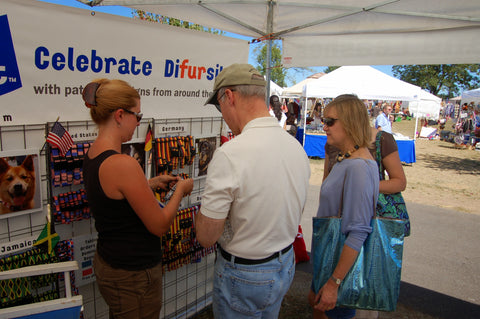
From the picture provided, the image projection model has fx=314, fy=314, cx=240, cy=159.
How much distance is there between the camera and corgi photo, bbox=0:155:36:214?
1.73 meters

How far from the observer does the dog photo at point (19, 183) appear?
173 centimetres

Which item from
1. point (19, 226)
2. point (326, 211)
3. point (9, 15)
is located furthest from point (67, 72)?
point (326, 211)

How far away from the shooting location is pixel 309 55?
327 cm

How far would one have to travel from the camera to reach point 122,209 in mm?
1492

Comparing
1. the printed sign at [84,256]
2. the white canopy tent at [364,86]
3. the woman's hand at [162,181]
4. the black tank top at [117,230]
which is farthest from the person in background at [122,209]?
the white canopy tent at [364,86]

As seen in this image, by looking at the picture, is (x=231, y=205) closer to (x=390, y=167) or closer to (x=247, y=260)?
(x=247, y=260)

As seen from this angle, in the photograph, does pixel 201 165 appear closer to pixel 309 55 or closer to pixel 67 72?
pixel 67 72

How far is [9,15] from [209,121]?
154cm

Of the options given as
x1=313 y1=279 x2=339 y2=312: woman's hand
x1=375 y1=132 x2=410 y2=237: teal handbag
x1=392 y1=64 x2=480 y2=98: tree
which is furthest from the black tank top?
x1=392 y1=64 x2=480 y2=98: tree

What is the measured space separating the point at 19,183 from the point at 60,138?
33cm

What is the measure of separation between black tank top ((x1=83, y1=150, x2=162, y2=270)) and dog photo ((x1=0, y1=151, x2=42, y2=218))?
46cm

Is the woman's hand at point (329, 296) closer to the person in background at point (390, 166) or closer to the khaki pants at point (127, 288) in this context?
the person in background at point (390, 166)

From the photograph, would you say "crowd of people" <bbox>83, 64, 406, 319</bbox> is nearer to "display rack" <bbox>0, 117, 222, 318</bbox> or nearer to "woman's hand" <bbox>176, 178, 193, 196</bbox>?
"woman's hand" <bbox>176, 178, 193, 196</bbox>

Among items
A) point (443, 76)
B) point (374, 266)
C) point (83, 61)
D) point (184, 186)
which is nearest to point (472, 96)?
point (374, 266)
